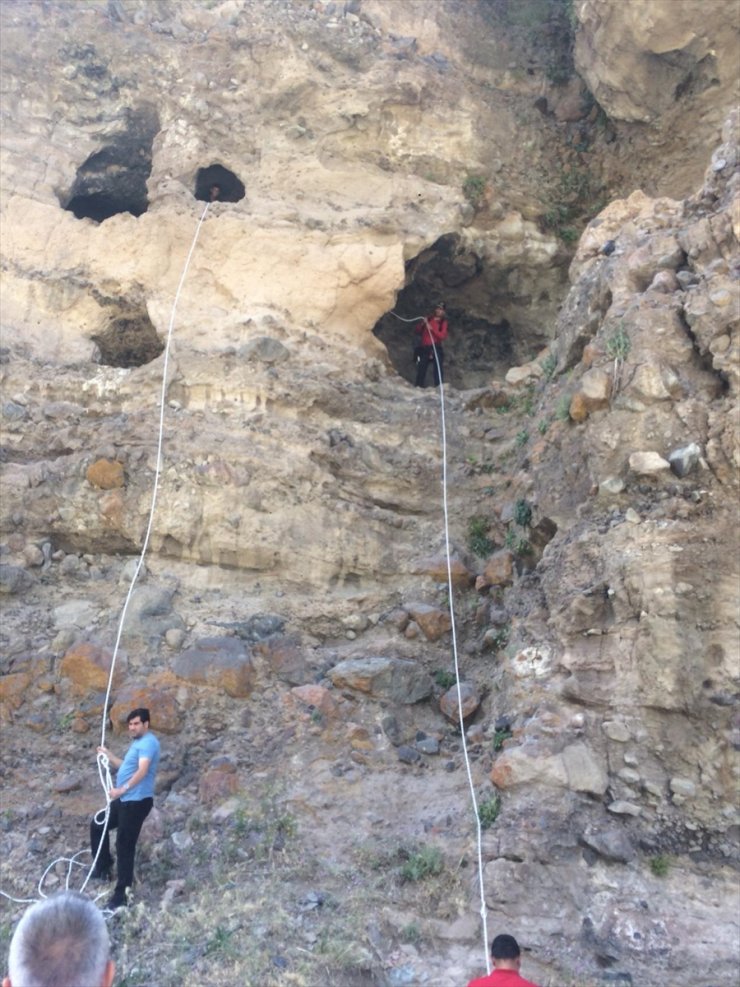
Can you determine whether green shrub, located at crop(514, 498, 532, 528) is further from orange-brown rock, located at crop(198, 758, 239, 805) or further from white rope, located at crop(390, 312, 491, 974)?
orange-brown rock, located at crop(198, 758, 239, 805)

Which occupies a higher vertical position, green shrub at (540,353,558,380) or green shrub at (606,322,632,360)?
green shrub at (540,353,558,380)

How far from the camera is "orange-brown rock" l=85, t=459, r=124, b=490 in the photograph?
25.1ft

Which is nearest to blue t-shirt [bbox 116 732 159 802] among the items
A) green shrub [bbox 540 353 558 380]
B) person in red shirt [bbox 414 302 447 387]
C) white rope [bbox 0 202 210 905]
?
white rope [bbox 0 202 210 905]

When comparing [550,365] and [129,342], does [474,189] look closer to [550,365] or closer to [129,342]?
[550,365]

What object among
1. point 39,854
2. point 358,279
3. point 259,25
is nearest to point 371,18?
point 259,25

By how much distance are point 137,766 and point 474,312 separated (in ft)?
23.2

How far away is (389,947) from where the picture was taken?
4598 millimetres

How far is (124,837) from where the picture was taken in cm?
507

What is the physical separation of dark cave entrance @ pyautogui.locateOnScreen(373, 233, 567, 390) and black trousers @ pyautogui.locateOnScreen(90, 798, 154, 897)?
6113 millimetres

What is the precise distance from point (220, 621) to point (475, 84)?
7.38 meters

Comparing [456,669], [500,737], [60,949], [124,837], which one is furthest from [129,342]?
[60,949]

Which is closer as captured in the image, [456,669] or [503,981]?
[503,981]

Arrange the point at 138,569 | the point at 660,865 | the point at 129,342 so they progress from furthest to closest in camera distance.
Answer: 1. the point at 129,342
2. the point at 138,569
3. the point at 660,865

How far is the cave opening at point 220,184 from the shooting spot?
10.2 m
